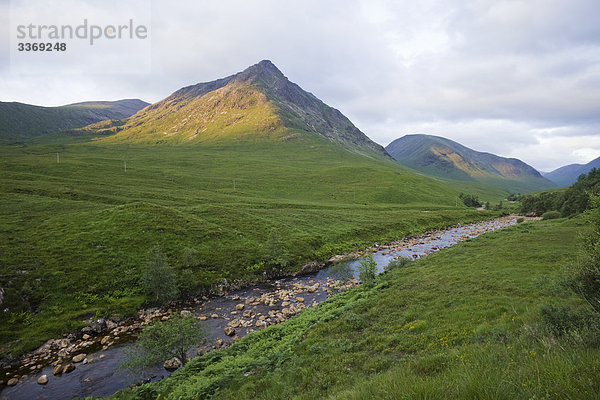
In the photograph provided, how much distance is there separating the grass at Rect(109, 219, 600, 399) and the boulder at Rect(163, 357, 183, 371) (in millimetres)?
4178

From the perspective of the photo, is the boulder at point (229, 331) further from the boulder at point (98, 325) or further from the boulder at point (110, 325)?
the boulder at point (98, 325)

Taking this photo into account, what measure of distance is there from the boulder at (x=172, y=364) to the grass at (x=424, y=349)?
4.18 m

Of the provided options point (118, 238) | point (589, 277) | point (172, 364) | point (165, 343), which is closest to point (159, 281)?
point (172, 364)

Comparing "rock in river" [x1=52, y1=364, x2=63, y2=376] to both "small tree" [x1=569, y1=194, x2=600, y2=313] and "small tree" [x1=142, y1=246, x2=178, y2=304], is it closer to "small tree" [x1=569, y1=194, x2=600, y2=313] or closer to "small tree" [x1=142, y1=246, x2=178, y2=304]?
"small tree" [x1=142, y1=246, x2=178, y2=304]

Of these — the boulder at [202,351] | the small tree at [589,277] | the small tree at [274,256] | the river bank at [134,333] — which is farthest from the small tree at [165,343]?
the small tree at [589,277]

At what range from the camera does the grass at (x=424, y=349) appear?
21.4 feet

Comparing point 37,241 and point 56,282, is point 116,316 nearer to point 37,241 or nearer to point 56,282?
point 56,282

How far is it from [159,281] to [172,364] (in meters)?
13.3

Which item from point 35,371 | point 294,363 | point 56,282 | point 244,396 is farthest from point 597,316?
point 56,282

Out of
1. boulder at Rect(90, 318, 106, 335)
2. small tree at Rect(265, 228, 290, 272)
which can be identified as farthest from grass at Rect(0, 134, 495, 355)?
boulder at Rect(90, 318, 106, 335)

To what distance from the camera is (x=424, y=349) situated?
44.0 ft

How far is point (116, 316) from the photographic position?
2953 cm

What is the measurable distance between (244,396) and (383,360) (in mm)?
6896

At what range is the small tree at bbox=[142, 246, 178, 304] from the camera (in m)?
32.4
